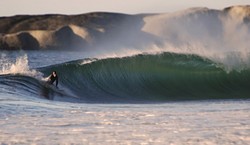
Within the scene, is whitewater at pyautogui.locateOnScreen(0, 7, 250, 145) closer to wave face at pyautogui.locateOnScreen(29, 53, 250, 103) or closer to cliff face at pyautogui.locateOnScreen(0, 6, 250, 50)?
wave face at pyautogui.locateOnScreen(29, 53, 250, 103)

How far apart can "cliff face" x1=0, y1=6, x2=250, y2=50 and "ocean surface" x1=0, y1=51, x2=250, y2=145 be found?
58.4 feet

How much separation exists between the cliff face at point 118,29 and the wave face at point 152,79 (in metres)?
16.7

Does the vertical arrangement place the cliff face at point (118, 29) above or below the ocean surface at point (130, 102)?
above

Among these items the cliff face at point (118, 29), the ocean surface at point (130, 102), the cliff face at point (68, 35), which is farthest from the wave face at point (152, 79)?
the cliff face at point (68, 35)

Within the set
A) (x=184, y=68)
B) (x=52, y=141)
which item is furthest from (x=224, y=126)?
(x=184, y=68)

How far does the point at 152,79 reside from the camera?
2438 centimetres

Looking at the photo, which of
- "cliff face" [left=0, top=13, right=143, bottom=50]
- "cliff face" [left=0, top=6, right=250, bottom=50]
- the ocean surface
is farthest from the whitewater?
"cliff face" [left=0, top=13, right=143, bottom=50]

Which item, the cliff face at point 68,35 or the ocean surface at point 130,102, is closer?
the ocean surface at point 130,102

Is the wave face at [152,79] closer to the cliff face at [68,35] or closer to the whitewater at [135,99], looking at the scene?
the whitewater at [135,99]

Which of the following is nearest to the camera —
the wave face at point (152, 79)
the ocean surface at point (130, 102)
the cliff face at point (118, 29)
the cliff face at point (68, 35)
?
the ocean surface at point (130, 102)

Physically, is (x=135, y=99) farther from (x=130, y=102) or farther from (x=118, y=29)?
(x=118, y=29)

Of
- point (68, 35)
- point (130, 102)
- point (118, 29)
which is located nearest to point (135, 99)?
point (130, 102)

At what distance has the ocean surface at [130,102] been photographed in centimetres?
909

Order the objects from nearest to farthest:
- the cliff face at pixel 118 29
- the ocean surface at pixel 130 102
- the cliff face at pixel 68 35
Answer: the ocean surface at pixel 130 102, the cliff face at pixel 118 29, the cliff face at pixel 68 35
